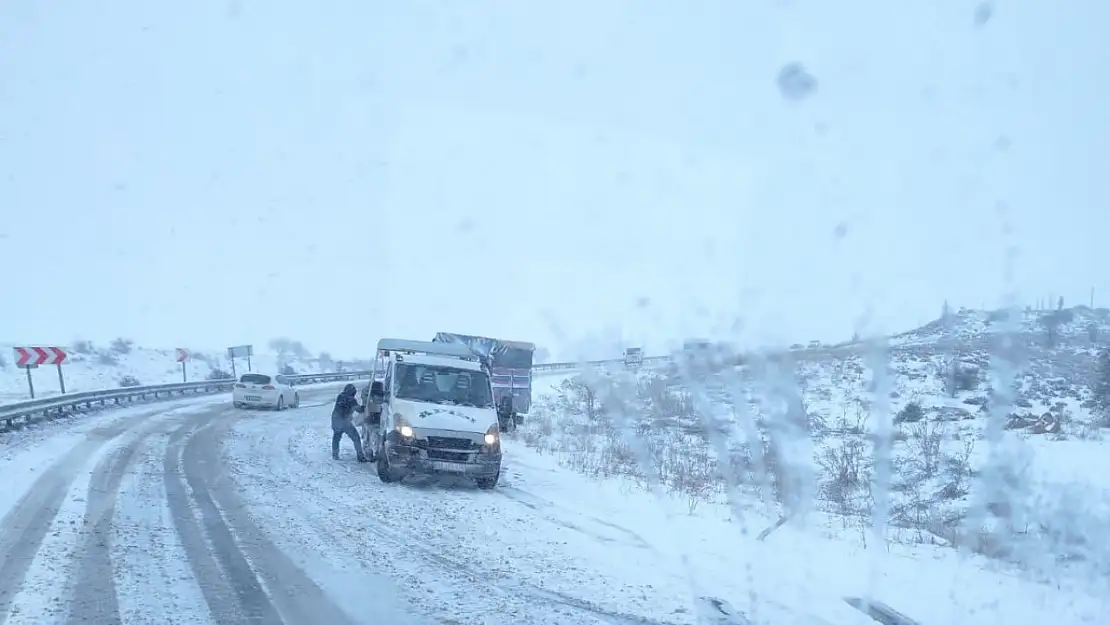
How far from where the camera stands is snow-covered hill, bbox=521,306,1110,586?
11914 millimetres

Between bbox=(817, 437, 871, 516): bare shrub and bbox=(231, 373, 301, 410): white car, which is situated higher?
bbox=(231, 373, 301, 410): white car

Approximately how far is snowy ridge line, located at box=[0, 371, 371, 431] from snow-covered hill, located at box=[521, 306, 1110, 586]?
12.8 meters

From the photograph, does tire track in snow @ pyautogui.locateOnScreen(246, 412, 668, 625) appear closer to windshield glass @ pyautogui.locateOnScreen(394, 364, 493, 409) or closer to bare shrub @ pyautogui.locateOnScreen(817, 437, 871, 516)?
windshield glass @ pyautogui.locateOnScreen(394, 364, 493, 409)

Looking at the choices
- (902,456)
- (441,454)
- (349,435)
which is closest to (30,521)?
(441,454)

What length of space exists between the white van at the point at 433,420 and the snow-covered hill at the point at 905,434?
8.80ft

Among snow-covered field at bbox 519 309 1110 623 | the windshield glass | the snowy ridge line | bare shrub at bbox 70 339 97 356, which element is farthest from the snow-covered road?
bare shrub at bbox 70 339 97 356

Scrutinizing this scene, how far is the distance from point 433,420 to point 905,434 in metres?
11.1

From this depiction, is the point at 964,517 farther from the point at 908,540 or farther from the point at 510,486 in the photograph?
the point at 510,486

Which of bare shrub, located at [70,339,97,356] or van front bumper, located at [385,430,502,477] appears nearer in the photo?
van front bumper, located at [385,430,502,477]

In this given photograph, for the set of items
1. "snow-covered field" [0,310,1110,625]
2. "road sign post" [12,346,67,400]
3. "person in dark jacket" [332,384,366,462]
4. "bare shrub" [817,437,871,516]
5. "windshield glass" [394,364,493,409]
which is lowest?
"bare shrub" [817,437,871,516]

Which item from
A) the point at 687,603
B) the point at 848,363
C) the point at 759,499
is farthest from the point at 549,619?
the point at 848,363

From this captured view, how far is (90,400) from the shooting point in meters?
29.0

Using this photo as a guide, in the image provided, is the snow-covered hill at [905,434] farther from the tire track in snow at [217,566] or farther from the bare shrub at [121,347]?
the bare shrub at [121,347]

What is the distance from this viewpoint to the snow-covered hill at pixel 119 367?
45312mm
